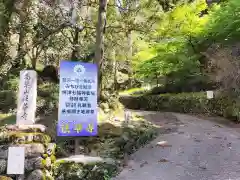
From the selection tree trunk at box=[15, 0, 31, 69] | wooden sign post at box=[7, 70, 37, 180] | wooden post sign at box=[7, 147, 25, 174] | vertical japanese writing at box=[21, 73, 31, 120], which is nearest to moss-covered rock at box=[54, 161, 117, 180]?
wooden post sign at box=[7, 147, 25, 174]

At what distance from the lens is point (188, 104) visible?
15531 mm

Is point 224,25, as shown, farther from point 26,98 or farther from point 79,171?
point 26,98

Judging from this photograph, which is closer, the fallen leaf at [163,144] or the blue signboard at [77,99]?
the blue signboard at [77,99]

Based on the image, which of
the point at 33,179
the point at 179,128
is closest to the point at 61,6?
the point at 179,128

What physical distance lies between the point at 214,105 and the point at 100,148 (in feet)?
27.2

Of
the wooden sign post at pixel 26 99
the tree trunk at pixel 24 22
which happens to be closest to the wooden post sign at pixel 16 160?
the wooden sign post at pixel 26 99

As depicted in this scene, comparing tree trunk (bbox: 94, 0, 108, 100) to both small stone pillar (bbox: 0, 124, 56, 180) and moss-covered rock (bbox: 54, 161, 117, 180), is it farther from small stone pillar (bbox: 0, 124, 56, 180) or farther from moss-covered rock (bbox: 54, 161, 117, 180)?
small stone pillar (bbox: 0, 124, 56, 180)

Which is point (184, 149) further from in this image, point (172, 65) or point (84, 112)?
point (172, 65)

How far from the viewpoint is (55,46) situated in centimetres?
1352

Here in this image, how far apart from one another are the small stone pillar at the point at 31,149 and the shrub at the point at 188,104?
941 cm

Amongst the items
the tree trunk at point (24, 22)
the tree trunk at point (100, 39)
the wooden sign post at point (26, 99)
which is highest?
the tree trunk at point (24, 22)

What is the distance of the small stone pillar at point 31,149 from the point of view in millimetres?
5405

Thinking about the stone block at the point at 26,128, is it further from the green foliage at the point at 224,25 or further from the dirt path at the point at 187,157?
the green foliage at the point at 224,25

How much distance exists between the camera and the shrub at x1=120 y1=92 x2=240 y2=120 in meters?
13.4
